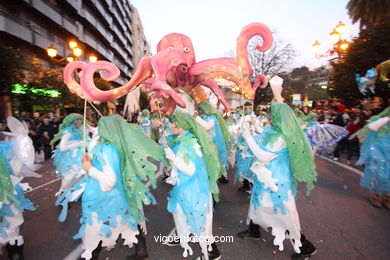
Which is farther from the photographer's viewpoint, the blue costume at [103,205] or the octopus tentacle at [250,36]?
the octopus tentacle at [250,36]

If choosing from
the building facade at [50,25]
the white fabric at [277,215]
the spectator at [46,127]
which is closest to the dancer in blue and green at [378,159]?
the white fabric at [277,215]

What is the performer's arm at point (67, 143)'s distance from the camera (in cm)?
379

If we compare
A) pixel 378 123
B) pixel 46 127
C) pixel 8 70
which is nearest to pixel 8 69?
pixel 8 70

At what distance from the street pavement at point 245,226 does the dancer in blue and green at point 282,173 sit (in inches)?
18.2

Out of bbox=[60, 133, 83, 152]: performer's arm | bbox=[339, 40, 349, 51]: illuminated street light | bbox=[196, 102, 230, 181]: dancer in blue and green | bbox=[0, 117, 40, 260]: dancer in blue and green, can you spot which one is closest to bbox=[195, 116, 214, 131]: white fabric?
bbox=[196, 102, 230, 181]: dancer in blue and green

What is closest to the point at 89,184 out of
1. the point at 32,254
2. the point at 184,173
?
the point at 184,173

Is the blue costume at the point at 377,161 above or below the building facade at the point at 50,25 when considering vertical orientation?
below

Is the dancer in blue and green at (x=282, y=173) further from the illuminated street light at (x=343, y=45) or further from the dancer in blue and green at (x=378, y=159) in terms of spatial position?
the illuminated street light at (x=343, y=45)

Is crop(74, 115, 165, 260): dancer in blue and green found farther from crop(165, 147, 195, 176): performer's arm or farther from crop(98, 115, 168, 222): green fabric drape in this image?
crop(165, 147, 195, 176): performer's arm

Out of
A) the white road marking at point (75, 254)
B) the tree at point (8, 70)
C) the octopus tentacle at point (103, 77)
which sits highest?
the tree at point (8, 70)

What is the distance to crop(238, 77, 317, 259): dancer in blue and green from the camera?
2564 millimetres

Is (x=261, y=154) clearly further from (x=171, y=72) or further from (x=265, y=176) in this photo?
(x=171, y=72)

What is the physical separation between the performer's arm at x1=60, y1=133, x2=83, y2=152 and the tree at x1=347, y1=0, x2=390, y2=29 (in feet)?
55.8

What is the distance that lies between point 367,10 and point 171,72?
1725 centimetres
